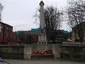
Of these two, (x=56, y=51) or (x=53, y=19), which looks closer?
(x=56, y=51)

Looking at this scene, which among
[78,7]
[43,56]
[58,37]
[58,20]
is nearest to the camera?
[43,56]

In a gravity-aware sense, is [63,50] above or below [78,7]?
below

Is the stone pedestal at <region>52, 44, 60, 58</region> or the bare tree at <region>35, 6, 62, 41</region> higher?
the bare tree at <region>35, 6, 62, 41</region>

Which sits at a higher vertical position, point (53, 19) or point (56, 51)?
point (53, 19)

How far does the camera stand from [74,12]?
3197 centimetres

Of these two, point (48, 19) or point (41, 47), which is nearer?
point (41, 47)

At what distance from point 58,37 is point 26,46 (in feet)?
43.4

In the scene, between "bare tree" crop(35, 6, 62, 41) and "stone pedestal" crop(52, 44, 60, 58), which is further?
"bare tree" crop(35, 6, 62, 41)

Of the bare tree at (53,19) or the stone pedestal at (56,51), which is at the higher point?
the bare tree at (53,19)

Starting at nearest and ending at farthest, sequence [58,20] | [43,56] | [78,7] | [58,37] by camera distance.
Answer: [43,56] → [78,7] → [58,37] → [58,20]

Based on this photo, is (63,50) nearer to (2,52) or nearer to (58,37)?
(2,52)

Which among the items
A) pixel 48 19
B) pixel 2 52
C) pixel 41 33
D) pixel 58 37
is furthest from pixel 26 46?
pixel 48 19

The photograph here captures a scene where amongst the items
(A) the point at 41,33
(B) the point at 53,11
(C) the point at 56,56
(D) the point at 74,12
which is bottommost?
(C) the point at 56,56

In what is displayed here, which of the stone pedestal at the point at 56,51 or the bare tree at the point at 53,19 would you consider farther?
the bare tree at the point at 53,19
